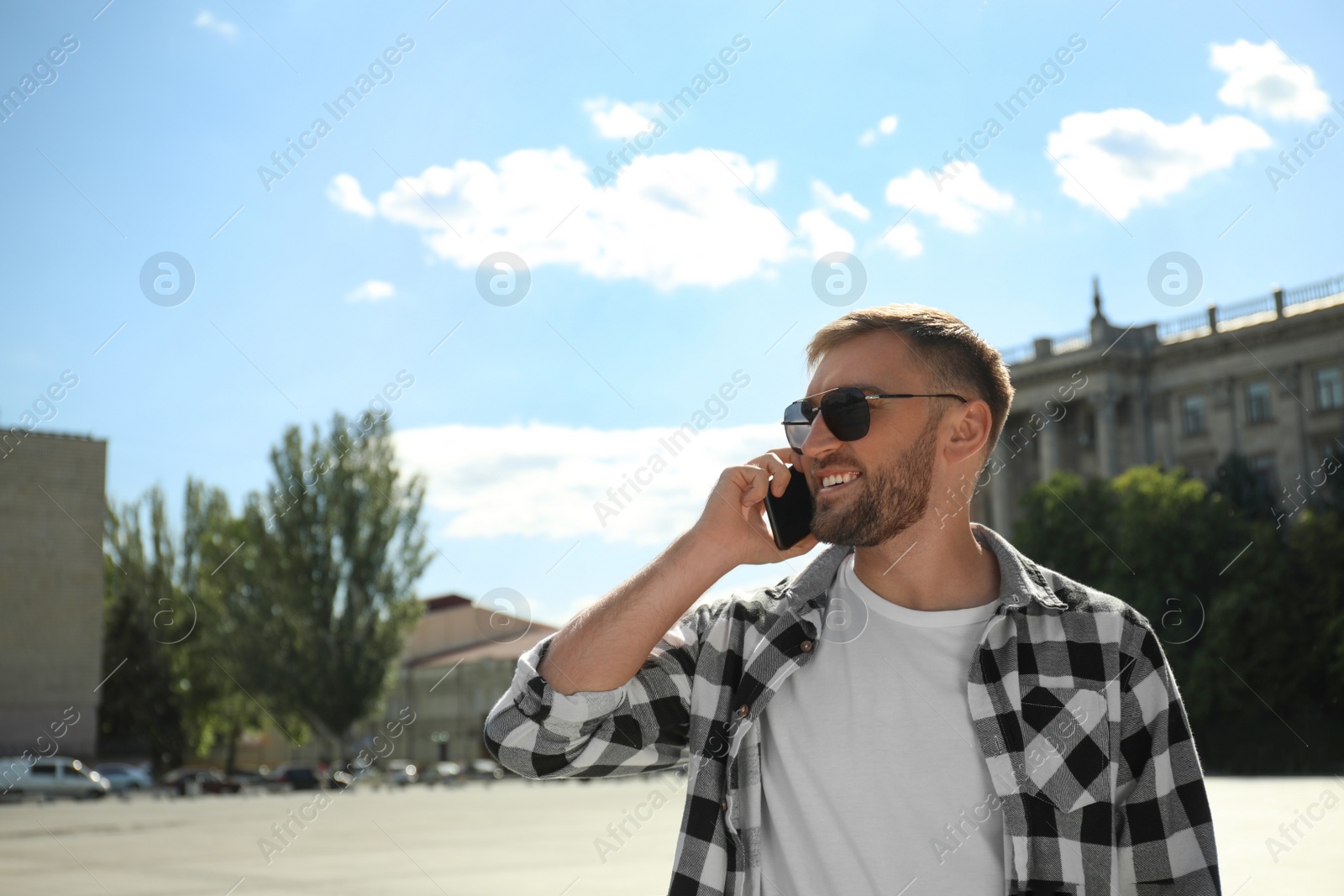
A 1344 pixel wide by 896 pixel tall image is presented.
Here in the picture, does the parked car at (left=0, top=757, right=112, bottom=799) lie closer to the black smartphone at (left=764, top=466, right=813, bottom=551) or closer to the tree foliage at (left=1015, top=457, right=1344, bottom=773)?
the tree foliage at (left=1015, top=457, right=1344, bottom=773)

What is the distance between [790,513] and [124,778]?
173 feet

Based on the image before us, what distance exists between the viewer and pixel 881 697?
8.30 feet

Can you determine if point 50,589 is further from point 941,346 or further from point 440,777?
point 941,346

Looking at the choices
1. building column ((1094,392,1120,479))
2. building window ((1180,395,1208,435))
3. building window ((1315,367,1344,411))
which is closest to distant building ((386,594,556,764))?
building column ((1094,392,1120,479))

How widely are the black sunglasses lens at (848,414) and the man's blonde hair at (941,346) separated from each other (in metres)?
0.19

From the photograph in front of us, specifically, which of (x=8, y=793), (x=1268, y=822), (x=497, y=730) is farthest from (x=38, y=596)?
(x=497, y=730)

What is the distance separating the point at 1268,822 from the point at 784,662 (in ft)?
61.1

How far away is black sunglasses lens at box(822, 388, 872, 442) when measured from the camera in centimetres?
278

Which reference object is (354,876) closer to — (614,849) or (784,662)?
(614,849)

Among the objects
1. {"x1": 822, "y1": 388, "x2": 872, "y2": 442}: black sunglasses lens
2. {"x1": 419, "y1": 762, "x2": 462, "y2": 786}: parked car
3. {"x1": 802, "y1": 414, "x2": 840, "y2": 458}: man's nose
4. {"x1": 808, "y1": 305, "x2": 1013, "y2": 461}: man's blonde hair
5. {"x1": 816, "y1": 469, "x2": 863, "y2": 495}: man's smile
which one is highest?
{"x1": 808, "y1": 305, "x2": 1013, "y2": 461}: man's blonde hair

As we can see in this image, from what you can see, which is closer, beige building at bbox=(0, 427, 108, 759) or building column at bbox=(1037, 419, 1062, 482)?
beige building at bbox=(0, 427, 108, 759)

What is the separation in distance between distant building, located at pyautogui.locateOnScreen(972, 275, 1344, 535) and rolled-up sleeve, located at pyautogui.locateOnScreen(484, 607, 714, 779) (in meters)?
52.3

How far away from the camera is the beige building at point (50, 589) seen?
4994 cm

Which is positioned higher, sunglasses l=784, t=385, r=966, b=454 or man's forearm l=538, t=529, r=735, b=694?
sunglasses l=784, t=385, r=966, b=454
